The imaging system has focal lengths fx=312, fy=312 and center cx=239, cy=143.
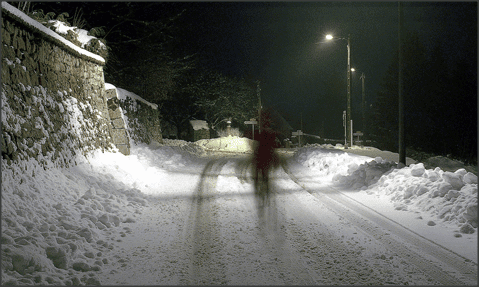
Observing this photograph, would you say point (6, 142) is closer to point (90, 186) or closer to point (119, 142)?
point (90, 186)

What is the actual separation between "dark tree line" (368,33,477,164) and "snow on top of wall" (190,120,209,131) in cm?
2465

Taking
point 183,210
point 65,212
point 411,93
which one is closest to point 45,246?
point 65,212

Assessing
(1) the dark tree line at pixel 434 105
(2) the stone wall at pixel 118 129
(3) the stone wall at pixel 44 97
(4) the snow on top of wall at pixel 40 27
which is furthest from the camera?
(1) the dark tree line at pixel 434 105

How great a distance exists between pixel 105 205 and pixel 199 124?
34.8m

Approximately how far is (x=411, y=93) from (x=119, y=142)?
42519 millimetres

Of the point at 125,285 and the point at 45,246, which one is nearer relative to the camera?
the point at 125,285

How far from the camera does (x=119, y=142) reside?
39.8 feet

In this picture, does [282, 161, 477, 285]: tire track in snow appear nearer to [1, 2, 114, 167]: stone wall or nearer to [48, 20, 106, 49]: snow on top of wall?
[1, 2, 114, 167]: stone wall

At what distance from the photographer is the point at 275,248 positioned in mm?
4586

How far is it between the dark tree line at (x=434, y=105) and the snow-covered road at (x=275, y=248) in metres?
37.6

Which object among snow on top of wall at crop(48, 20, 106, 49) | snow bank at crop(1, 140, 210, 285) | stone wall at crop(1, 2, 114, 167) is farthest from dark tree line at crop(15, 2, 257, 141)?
snow bank at crop(1, 140, 210, 285)

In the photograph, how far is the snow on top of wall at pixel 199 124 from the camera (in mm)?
40419

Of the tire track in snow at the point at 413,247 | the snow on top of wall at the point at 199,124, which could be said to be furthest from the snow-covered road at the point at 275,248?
the snow on top of wall at the point at 199,124

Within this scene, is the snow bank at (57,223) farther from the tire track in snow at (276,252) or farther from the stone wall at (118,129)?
the stone wall at (118,129)
